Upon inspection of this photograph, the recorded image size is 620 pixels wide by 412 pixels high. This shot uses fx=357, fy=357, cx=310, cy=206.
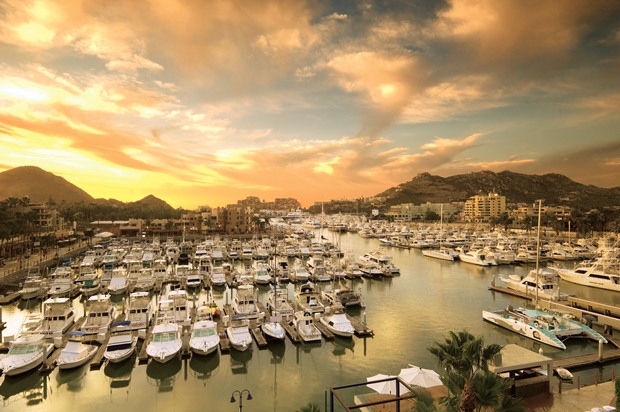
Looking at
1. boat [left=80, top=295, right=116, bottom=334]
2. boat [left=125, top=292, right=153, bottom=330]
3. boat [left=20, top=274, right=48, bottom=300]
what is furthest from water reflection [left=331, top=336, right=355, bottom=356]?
boat [left=20, top=274, right=48, bottom=300]

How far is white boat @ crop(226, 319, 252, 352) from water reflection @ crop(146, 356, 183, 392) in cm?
364

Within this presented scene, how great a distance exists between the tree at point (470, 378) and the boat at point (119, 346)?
2064 cm

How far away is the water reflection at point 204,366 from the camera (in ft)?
75.0

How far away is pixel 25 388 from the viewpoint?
21.0m

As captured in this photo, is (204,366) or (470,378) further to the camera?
(204,366)

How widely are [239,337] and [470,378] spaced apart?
726 inches

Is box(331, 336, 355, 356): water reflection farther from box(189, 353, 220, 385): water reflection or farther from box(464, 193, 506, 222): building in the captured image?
box(464, 193, 506, 222): building

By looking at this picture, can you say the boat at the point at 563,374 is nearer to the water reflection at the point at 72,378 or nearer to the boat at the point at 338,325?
the boat at the point at 338,325

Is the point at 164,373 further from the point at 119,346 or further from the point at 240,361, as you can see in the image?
the point at 240,361

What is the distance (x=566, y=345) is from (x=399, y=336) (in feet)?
39.7

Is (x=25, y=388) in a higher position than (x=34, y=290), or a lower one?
lower

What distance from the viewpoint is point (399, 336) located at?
29.0 m

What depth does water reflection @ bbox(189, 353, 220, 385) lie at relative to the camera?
22869mm

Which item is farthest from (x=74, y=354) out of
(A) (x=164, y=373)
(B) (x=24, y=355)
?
(A) (x=164, y=373)
